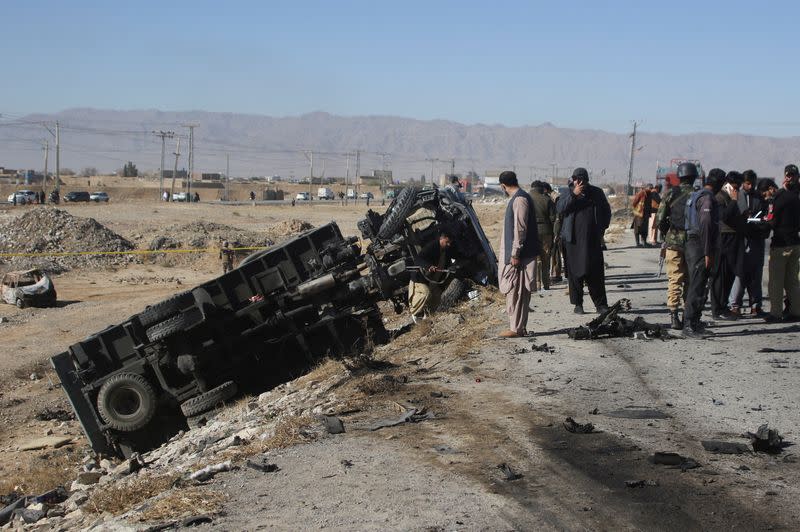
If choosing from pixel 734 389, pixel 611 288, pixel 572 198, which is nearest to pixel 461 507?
pixel 734 389

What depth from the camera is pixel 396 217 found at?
14195 millimetres

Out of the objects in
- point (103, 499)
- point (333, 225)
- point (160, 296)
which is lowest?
point (160, 296)

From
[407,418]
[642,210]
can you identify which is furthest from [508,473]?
[642,210]

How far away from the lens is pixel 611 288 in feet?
54.1

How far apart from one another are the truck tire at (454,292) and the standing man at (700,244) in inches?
188

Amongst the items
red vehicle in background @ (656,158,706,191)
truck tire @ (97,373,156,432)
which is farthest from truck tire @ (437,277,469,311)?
truck tire @ (97,373,156,432)

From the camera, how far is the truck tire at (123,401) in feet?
37.4

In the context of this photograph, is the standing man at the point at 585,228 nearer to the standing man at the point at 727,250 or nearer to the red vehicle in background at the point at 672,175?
the red vehicle in background at the point at 672,175

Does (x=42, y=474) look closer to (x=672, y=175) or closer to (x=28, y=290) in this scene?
(x=672, y=175)

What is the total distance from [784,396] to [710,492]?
308cm

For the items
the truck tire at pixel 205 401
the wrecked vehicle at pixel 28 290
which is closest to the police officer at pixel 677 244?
the truck tire at pixel 205 401

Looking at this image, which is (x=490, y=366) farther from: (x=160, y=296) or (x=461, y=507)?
(x=160, y=296)

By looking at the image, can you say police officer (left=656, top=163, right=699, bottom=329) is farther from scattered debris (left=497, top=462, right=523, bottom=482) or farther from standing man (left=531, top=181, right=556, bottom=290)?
scattered debris (left=497, top=462, right=523, bottom=482)

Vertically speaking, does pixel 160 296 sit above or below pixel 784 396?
below
